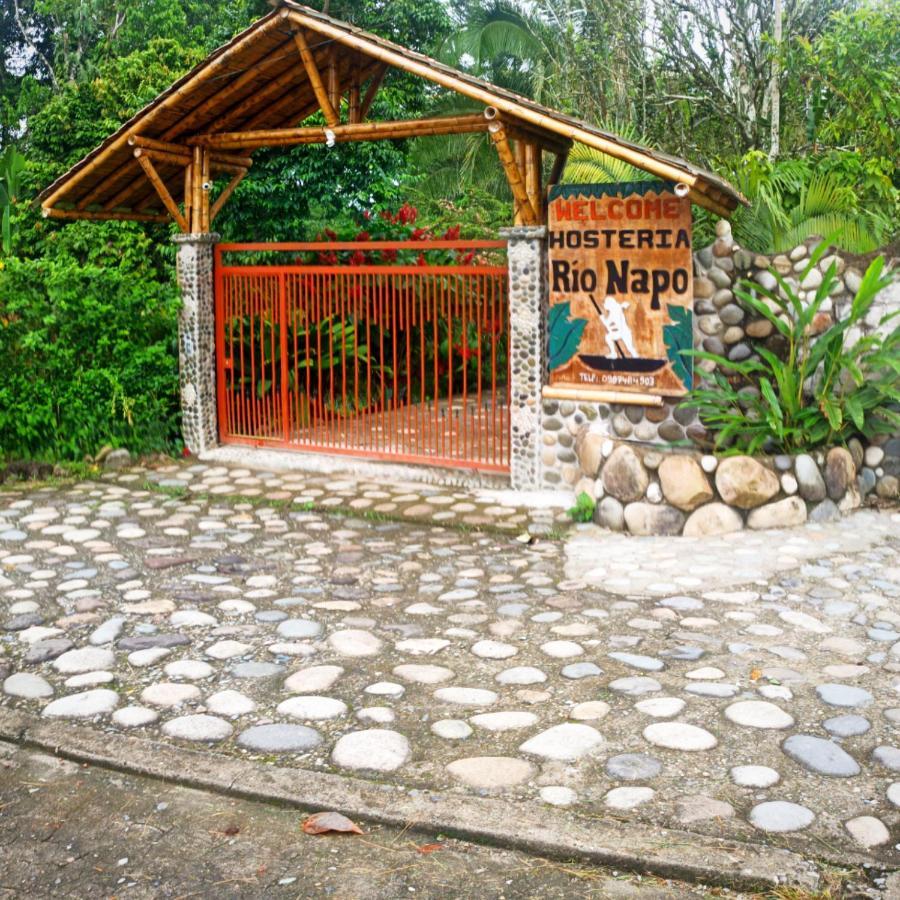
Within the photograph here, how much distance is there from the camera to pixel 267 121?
10.9 m

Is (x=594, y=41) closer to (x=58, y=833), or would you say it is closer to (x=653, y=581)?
(x=653, y=581)

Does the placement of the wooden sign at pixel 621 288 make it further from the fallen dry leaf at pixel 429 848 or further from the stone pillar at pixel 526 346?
the fallen dry leaf at pixel 429 848

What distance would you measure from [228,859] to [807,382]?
19.8ft

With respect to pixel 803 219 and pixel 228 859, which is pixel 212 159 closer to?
pixel 803 219

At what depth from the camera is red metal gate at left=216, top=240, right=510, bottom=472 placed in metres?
9.47

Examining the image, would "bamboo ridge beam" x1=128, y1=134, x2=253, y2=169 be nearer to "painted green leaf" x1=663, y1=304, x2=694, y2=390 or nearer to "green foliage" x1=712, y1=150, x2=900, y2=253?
"green foliage" x1=712, y1=150, x2=900, y2=253

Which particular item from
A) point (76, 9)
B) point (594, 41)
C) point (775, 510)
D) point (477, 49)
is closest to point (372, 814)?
point (775, 510)

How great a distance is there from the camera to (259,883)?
3.44m

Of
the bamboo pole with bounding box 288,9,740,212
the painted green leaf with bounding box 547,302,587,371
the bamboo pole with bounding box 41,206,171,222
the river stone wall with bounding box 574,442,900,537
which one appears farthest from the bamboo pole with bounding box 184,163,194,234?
the river stone wall with bounding box 574,442,900,537

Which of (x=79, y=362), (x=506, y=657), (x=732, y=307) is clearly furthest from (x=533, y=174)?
(x=506, y=657)

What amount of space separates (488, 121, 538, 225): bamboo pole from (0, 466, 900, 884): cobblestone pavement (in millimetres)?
2616

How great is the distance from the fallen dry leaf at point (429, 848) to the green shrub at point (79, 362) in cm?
772

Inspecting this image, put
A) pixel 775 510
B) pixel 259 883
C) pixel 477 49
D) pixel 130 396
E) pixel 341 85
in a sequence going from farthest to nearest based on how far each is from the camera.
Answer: pixel 477 49
pixel 130 396
pixel 341 85
pixel 775 510
pixel 259 883

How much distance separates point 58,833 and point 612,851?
1804mm
